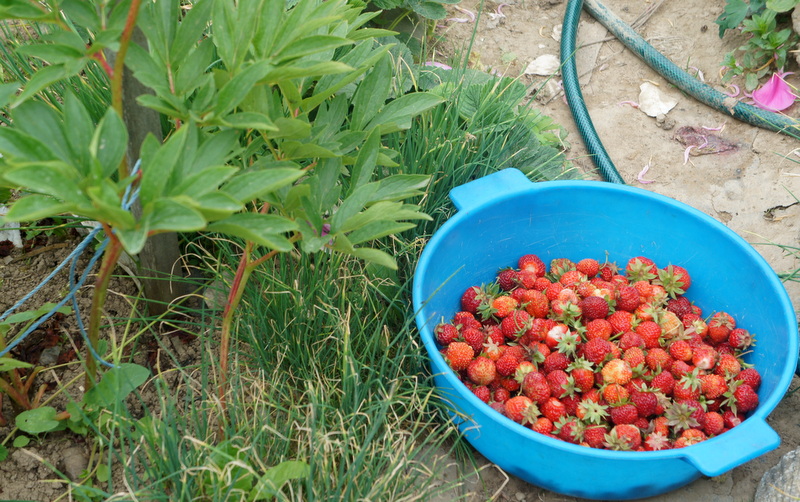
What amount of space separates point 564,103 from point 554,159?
0.53 m

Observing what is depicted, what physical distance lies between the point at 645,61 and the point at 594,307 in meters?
1.39

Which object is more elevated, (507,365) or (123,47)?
(123,47)

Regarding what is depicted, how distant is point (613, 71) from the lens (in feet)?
8.32

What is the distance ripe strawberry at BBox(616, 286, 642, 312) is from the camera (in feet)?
5.16

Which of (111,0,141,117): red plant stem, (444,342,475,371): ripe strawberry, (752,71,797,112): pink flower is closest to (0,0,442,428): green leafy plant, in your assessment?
(111,0,141,117): red plant stem

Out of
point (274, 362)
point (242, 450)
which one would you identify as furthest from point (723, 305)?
point (242, 450)

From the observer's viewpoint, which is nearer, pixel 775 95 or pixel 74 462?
pixel 74 462

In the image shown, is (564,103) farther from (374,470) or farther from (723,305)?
(374,470)

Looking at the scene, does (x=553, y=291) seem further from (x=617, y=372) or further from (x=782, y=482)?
(x=782, y=482)

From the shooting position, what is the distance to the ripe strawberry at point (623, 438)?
1.29 m

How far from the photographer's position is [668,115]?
238cm

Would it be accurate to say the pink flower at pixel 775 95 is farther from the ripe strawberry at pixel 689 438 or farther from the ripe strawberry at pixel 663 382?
the ripe strawberry at pixel 689 438

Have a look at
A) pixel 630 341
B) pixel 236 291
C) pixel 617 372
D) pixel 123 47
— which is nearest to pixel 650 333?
pixel 630 341

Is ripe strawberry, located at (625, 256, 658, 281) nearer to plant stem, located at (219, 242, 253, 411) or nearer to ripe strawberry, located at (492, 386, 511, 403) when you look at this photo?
ripe strawberry, located at (492, 386, 511, 403)
